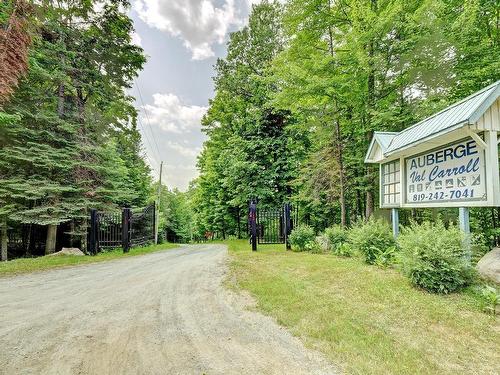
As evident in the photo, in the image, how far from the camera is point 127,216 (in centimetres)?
1132

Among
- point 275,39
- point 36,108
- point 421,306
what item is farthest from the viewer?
point 275,39

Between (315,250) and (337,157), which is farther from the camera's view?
(337,157)

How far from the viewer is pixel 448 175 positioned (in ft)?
17.0

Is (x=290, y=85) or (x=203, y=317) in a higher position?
(x=290, y=85)

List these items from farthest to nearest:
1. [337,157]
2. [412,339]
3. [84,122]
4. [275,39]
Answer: [275,39]
[84,122]
[337,157]
[412,339]

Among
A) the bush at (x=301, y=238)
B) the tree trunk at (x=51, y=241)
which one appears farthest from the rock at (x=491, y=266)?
the tree trunk at (x=51, y=241)

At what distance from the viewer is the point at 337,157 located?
1128 cm

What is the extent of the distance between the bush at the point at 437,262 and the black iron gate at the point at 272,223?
236 inches

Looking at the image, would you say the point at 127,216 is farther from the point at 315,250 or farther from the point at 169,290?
the point at 315,250

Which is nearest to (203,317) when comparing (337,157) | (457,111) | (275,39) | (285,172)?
(457,111)

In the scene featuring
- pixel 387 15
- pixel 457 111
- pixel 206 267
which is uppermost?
pixel 387 15

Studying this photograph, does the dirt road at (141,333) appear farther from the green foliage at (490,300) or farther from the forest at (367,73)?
the forest at (367,73)

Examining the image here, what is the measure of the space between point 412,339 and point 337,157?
9.14m

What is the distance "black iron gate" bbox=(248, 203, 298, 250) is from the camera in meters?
10.4
